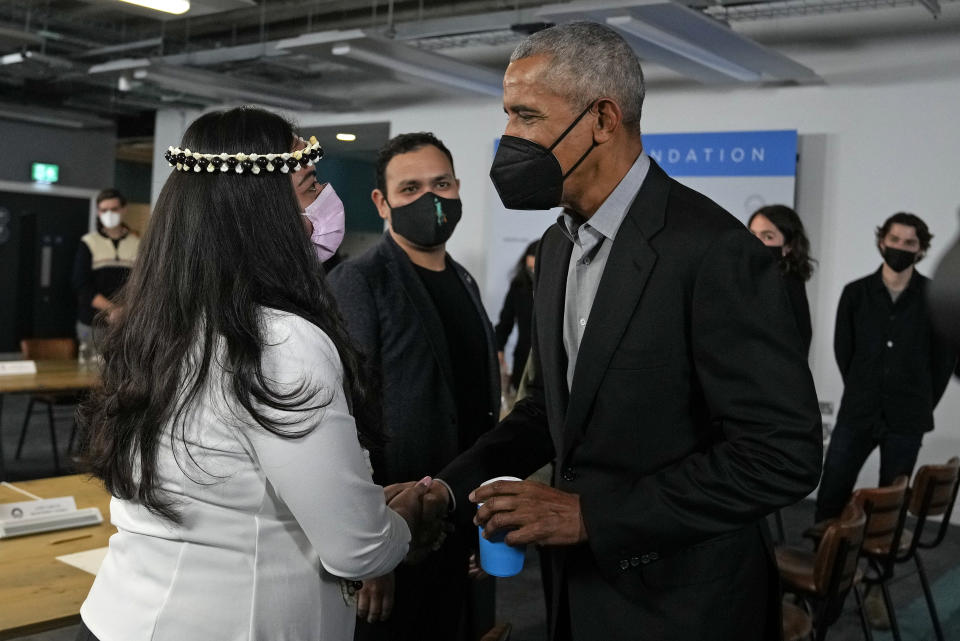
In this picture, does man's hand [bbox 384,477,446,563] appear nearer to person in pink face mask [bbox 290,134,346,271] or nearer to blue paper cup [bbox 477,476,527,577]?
blue paper cup [bbox 477,476,527,577]

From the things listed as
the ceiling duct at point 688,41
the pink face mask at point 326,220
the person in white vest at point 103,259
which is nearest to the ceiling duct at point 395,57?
the ceiling duct at point 688,41

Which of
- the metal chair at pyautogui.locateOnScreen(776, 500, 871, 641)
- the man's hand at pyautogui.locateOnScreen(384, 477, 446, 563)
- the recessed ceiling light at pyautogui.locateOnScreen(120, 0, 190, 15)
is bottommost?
the metal chair at pyautogui.locateOnScreen(776, 500, 871, 641)

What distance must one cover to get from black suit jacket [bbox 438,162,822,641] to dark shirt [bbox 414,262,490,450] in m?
1.18

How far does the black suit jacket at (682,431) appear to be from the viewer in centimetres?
144

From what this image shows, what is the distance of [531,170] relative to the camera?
1.67m

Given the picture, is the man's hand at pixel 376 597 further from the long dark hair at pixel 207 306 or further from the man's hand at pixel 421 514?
the long dark hair at pixel 207 306

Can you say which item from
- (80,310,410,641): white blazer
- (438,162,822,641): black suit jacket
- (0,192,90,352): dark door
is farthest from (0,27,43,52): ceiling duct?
(438,162,822,641): black suit jacket

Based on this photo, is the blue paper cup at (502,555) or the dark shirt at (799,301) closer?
the blue paper cup at (502,555)

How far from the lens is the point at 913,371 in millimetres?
5270

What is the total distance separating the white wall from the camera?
6977 millimetres

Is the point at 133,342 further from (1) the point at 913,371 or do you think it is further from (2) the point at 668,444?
(1) the point at 913,371

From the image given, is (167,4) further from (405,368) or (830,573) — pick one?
(830,573)

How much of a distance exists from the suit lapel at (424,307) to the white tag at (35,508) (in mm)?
1094

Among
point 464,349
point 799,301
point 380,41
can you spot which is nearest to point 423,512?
point 464,349
